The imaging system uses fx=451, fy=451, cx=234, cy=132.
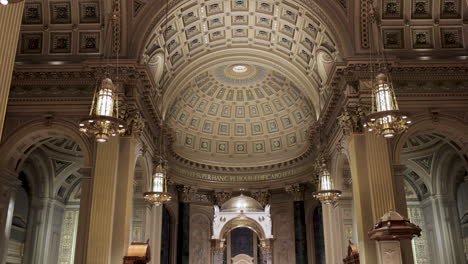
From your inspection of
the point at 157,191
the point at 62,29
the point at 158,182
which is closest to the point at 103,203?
the point at 157,191

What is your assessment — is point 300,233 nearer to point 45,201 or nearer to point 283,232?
point 283,232

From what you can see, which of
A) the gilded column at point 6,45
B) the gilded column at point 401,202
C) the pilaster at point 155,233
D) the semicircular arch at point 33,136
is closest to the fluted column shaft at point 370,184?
the gilded column at point 401,202

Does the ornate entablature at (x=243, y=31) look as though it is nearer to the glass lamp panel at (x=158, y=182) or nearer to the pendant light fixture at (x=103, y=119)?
the glass lamp panel at (x=158, y=182)

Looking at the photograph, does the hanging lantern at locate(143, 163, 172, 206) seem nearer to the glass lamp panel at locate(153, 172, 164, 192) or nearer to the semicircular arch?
the glass lamp panel at locate(153, 172, 164, 192)

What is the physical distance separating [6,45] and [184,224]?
17.9 m

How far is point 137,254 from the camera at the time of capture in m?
13.1

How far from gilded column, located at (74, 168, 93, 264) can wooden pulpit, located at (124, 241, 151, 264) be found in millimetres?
1244

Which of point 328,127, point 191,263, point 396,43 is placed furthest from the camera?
point 191,263

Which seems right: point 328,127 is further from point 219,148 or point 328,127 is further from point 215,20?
point 219,148

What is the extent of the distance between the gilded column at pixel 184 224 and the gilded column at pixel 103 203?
382 inches

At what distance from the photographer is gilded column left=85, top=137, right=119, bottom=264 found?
12.5 meters

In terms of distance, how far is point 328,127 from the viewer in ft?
60.5

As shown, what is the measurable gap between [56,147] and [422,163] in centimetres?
1524

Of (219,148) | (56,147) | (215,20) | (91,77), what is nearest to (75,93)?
(91,77)
